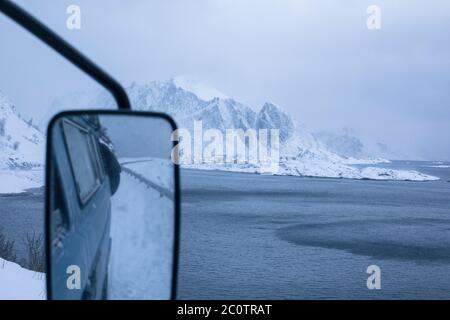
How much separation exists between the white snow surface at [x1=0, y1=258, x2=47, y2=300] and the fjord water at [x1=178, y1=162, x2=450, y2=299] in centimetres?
779

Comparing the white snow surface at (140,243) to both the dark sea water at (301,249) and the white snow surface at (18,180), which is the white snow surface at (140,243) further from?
the white snow surface at (18,180)

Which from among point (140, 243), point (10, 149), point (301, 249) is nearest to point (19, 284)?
point (140, 243)

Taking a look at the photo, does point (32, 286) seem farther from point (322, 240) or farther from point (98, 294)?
point (322, 240)

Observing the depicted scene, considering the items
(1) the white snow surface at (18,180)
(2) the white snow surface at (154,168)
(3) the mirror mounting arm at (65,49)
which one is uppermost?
(3) the mirror mounting arm at (65,49)

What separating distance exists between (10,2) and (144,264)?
0.73 m

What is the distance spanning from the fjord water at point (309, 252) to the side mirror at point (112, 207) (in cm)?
1348

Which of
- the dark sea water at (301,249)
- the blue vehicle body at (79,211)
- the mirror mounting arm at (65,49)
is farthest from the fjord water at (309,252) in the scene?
the mirror mounting arm at (65,49)

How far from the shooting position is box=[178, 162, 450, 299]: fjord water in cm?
1723

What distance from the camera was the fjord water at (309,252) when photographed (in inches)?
679

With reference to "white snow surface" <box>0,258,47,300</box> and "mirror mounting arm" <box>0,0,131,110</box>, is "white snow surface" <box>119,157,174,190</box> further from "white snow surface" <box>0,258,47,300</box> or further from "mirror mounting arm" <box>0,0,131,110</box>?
"white snow surface" <box>0,258,47,300</box>

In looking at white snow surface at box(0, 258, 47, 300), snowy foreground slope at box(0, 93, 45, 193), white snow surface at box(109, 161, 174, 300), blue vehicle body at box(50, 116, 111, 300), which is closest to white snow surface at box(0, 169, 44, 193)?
snowy foreground slope at box(0, 93, 45, 193)

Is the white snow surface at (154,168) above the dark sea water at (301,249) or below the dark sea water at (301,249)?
above

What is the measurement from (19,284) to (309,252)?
19010 millimetres
